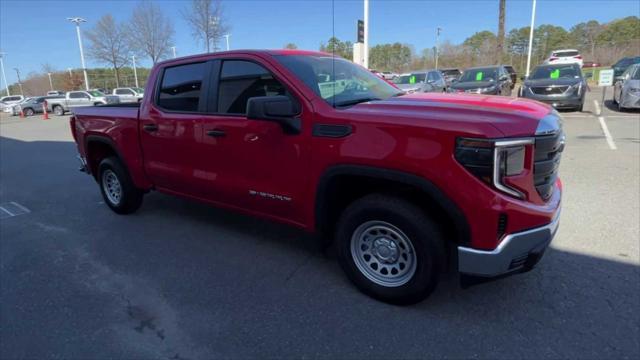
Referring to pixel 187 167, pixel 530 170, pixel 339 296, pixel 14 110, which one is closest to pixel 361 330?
pixel 339 296

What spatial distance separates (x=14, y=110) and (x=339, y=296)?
135ft

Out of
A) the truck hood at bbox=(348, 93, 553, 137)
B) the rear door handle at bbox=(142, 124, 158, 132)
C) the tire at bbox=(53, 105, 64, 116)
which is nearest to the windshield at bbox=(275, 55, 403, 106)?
the truck hood at bbox=(348, 93, 553, 137)

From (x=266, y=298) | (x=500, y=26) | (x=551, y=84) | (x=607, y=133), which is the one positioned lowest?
(x=266, y=298)

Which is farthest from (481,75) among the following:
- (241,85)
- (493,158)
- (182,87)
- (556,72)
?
(493,158)

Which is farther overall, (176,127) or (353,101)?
(176,127)

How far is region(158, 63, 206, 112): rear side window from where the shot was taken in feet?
13.2

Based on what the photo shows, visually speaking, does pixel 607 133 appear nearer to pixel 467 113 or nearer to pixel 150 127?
pixel 467 113

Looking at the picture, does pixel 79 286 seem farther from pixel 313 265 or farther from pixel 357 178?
pixel 357 178

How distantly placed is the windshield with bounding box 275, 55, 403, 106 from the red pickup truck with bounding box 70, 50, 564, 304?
0.02m

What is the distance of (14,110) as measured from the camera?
113 feet

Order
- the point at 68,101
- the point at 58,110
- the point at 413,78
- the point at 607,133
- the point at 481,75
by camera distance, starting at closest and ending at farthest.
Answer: the point at 607,133, the point at 481,75, the point at 413,78, the point at 68,101, the point at 58,110

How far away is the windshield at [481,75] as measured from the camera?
16.5 m

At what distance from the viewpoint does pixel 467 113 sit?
8.60ft

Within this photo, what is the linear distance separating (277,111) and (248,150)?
0.63 metres
